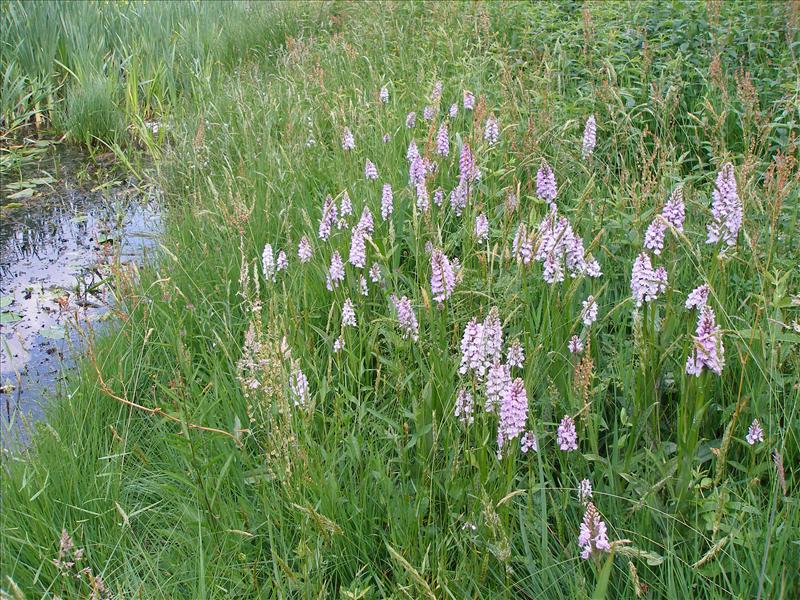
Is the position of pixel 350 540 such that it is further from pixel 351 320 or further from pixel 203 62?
pixel 203 62

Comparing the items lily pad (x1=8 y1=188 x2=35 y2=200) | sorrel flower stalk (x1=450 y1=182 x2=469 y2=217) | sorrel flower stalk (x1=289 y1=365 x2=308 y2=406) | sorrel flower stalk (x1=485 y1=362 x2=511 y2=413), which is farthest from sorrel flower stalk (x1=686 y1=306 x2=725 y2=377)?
lily pad (x1=8 y1=188 x2=35 y2=200)

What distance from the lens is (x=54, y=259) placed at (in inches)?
181

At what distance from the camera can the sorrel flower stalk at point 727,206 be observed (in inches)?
88.7

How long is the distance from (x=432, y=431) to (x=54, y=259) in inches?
131

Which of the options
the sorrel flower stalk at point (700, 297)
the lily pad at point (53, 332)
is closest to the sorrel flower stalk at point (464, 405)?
the sorrel flower stalk at point (700, 297)

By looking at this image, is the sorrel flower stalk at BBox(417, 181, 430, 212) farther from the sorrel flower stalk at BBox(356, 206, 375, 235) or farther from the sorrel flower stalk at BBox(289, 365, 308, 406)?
the sorrel flower stalk at BBox(289, 365, 308, 406)

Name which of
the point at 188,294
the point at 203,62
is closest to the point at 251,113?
the point at 188,294

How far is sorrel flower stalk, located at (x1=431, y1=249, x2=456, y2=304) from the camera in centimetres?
221

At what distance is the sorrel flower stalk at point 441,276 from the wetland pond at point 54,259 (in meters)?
1.39

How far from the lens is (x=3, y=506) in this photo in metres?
2.13

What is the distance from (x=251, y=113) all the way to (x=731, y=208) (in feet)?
10.5

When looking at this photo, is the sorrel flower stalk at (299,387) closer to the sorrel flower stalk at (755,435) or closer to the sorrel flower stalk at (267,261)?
the sorrel flower stalk at (267,261)

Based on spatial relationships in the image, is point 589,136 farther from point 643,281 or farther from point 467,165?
point 643,281

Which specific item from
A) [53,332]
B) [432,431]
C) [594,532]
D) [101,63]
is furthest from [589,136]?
[101,63]
